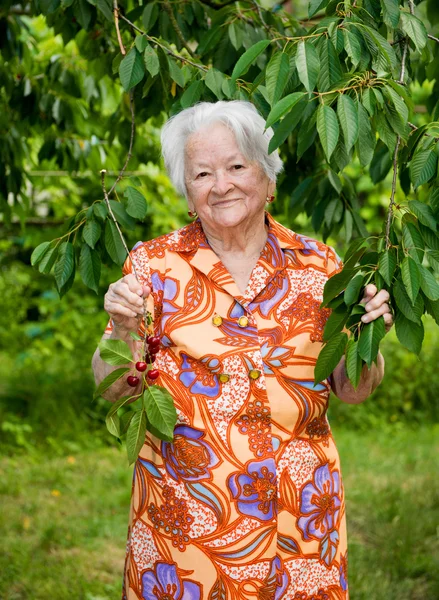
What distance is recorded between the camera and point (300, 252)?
83.9 inches

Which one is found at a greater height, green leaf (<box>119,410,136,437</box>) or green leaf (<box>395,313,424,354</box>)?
green leaf (<box>395,313,424,354</box>)

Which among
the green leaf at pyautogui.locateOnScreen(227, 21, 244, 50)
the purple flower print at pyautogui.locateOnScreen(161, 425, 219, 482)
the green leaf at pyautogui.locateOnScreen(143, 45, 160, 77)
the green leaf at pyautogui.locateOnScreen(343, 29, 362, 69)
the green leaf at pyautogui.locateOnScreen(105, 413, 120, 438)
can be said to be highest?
the green leaf at pyautogui.locateOnScreen(227, 21, 244, 50)

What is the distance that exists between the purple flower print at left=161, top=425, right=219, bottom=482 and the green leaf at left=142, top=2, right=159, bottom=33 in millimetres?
1212

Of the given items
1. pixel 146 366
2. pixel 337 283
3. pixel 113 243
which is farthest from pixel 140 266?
pixel 337 283

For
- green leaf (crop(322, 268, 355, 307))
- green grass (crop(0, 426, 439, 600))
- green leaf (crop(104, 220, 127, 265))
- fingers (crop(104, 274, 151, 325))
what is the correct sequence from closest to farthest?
green leaf (crop(322, 268, 355, 307))
fingers (crop(104, 274, 151, 325))
green leaf (crop(104, 220, 127, 265))
green grass (crop(0, 426, 439, 600))

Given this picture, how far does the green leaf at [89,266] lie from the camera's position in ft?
6.69

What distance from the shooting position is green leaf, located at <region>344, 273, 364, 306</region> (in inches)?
63.3

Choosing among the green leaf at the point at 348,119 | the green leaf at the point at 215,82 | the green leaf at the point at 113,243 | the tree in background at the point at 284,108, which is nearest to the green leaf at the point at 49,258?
the tree in background at the point at 284,108

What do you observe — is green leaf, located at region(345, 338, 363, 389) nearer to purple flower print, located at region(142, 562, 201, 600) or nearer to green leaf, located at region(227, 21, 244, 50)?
purple flower print, located at region(142, 562, 201, 600)

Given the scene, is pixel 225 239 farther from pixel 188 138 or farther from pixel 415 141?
pixel 415 141

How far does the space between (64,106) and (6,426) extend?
9.79 feet

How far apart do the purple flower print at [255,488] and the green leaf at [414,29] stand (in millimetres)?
1031

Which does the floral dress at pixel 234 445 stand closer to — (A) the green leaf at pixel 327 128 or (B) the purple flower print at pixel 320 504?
(B) the purple flower print at pixel 320 504

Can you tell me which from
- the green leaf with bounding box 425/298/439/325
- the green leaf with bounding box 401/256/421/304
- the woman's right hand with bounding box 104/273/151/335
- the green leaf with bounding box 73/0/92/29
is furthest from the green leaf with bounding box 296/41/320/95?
the green leaf with bounding box 73/0/92/29
